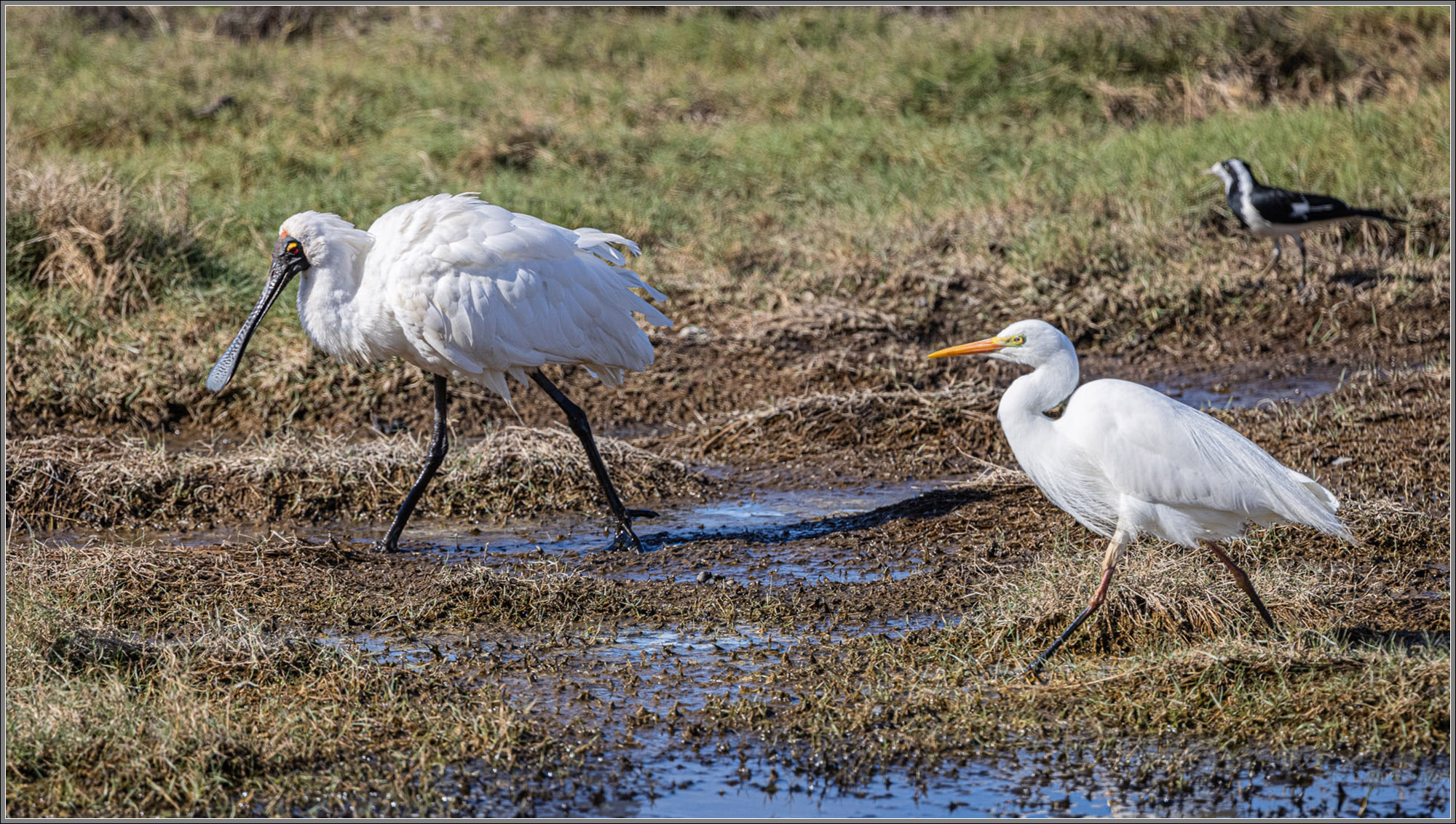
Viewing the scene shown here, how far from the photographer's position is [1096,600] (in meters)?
4.34

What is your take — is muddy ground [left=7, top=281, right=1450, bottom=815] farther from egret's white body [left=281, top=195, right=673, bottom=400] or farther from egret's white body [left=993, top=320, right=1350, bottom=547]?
egret's white body [left=281, top=195, right=673, bottom=400]

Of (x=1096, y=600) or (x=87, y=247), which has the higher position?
(x=1096, y=600)

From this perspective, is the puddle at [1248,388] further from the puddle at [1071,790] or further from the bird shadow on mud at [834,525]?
the puddle at [1071,790]

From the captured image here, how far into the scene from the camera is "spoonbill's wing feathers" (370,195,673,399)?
559 cm

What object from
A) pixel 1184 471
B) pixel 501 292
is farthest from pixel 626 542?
pixel 1184 471

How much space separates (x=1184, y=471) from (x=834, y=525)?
1.97 m

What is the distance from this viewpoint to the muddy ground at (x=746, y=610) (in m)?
3.74

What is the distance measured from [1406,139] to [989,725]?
7.04 meters

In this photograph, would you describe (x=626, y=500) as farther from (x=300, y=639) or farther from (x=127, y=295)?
(x=127, y=295)

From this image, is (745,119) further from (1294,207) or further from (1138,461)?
(1138,461)

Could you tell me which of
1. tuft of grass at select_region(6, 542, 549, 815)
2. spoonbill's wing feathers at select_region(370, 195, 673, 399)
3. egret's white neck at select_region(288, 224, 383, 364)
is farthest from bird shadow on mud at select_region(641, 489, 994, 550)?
tuft of grass at select_region(6, 542, 549, 815)

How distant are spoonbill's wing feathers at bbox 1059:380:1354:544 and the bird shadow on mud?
5.47 ft

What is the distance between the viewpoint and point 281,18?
1452 centimetres

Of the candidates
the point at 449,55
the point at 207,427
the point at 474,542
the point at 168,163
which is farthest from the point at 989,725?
the point at 449,55
